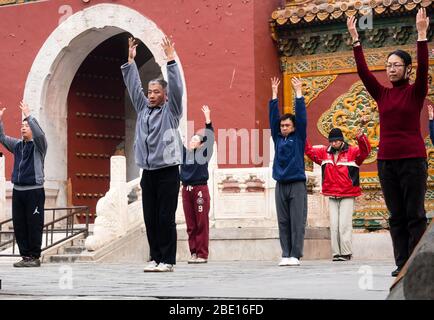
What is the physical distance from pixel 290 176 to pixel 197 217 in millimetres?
2052

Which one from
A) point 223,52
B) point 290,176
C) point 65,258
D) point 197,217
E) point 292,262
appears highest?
point 223,52

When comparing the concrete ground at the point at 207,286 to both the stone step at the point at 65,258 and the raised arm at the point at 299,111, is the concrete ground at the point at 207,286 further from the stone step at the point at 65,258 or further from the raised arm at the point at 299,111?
the stone step at the point at 65,258

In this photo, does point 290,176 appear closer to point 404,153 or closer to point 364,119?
point 404,153

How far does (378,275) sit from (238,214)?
5.73 m

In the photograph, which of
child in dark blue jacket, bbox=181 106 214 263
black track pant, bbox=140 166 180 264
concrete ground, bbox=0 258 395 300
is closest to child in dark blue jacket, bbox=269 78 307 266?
concrete ground, bbox=0 258 395 300

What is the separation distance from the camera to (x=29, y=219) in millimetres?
10578

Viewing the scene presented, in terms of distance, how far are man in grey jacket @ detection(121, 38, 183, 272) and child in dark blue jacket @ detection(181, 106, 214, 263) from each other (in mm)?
3083

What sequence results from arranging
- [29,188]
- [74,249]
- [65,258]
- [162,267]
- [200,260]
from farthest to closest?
[74,249] < [65,258] < [200,260] < [29,188] < [162,267]

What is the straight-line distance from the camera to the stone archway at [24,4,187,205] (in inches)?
625

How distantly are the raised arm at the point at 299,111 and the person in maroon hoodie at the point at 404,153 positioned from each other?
2.44 metres

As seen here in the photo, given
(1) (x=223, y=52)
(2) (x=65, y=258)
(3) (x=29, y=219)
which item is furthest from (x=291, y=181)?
(1) (x=223, y=52)

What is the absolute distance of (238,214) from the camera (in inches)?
519
